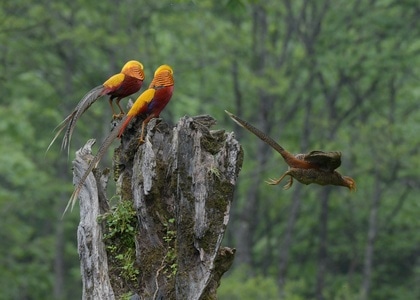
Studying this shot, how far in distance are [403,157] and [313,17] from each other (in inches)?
197

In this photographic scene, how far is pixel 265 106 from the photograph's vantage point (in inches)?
1080

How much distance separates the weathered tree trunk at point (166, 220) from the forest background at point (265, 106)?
1690 cm

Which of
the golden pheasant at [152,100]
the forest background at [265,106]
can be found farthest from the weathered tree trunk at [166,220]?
the forest background at [265,106]

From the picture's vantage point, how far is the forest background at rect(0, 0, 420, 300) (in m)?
25.5

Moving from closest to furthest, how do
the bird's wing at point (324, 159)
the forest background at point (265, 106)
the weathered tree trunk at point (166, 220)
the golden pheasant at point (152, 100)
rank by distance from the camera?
the bird's wing at point (324, 159), the weathered tree trunk at point (166, 220), the golden pheasant at point (152, 100), the forest background at point (265, 106)

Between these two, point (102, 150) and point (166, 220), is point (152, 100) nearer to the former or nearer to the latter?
point (102, 150)

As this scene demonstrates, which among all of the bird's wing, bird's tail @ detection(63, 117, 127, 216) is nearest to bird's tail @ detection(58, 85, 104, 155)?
bird's tail @ detection(63, 117, 127, 216)

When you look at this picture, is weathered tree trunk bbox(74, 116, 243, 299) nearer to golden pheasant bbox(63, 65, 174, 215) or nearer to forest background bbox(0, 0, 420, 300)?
golden pheasant bbox(63, 65, 174, 215)

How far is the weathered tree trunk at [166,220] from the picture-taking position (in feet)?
21.2

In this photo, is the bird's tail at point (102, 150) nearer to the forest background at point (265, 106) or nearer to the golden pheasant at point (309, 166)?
the golden pheasant at point (309, 166)

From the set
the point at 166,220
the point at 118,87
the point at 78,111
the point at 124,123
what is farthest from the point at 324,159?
the point at 78,111

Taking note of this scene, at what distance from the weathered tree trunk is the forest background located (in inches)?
665

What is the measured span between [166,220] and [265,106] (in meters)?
20.8

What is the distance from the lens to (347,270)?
32.4 m
